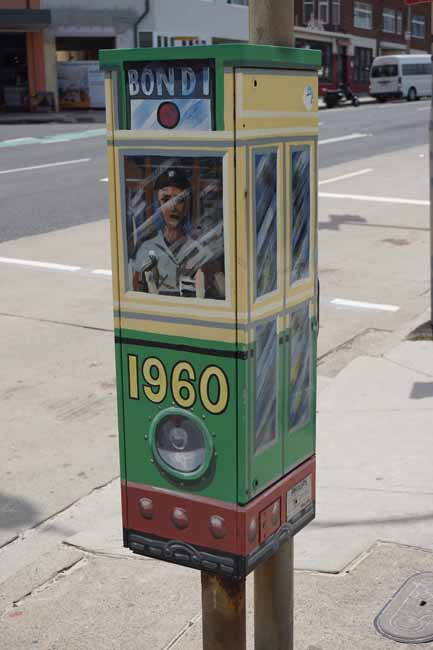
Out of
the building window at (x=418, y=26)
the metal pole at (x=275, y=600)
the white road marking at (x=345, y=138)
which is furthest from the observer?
the building window at (x=418, y=26)

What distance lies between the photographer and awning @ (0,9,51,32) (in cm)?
3847

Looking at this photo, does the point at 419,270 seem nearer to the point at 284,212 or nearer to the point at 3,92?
the point at 284,212

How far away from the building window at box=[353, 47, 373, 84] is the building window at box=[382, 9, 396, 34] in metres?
2.92

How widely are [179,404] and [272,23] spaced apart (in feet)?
3.98

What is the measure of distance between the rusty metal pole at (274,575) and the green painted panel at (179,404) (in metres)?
0.40

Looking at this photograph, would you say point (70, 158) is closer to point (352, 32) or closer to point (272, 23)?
point (272, 23)

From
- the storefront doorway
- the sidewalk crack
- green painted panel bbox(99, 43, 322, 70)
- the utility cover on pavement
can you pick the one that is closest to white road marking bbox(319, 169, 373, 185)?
Result: the sidewalk crack

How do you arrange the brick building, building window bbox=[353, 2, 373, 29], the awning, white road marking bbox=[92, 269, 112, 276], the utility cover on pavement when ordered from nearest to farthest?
the utility cover on pavement < white road marking bbox=[92, 269, 112, 276] < the awning < the brick building < building window bbox=[353, 2, 373, 29]

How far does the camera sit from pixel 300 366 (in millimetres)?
2980

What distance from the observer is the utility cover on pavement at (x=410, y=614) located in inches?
145

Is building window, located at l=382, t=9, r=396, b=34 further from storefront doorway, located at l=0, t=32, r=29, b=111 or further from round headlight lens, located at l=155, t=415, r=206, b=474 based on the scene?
round headlight lens, located at l=155, t=415, r=206, b=474

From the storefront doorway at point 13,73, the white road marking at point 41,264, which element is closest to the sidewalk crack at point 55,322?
the white road marking at point 41,264

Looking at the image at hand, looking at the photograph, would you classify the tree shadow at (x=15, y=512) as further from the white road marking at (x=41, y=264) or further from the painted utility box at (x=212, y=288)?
the white road marking at (x=41, y=264)

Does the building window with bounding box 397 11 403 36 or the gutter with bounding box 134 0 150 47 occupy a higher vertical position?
the building window with bounding box 397 11 403 36
